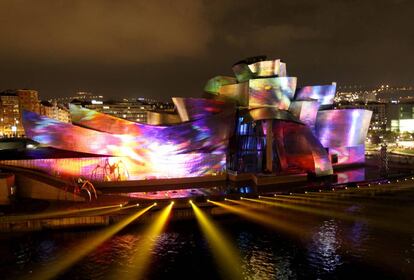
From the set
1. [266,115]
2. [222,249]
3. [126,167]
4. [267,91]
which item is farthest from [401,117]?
[222,249]

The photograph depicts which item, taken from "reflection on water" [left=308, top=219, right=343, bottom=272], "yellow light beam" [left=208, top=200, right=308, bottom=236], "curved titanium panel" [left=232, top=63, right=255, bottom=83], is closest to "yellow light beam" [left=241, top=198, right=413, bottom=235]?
"reflection on water" [left=308, top=219, right=343, bottom=272]

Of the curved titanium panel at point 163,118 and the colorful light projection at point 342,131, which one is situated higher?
the curved titanium panel at point 163,118

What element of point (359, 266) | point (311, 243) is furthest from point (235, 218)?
point (359, 266)

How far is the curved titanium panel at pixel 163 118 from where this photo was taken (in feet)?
110

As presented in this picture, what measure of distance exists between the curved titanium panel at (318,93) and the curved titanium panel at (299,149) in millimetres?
4137

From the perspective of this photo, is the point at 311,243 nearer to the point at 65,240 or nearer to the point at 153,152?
the point at 65,240

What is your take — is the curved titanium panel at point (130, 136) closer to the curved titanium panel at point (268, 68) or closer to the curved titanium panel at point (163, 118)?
the curved titanium panel at point (163, 118)

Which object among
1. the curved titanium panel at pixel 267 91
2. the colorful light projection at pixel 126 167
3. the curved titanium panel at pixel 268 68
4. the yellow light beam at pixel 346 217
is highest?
the curved titanium panel at pixel 268 68

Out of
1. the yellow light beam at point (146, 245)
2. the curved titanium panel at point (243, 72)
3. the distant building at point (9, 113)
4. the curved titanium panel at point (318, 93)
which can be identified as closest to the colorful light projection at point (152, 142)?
the curved titanium panel at point (243, 72)

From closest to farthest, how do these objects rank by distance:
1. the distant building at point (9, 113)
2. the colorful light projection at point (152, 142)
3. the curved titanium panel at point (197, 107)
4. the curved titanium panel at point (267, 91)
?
1. the colorful light projection at point (152, 142)
2. the curved titanium panel at point (197, 107)
3. the curved titanium panel at point (267, 91)
4. the distant building at point (9, 113)

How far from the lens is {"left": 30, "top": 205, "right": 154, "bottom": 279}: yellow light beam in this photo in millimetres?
14234

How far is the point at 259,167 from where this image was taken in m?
31.9

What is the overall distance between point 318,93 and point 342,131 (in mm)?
4064

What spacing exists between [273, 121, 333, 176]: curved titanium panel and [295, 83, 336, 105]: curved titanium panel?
414cm
